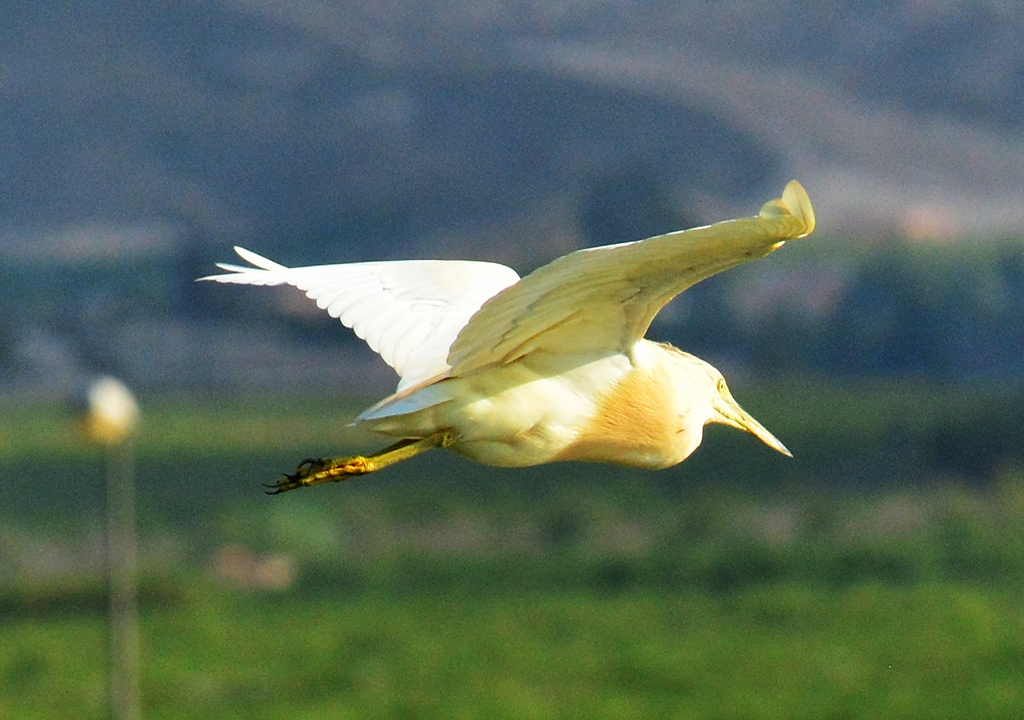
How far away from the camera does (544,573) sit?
27.2m

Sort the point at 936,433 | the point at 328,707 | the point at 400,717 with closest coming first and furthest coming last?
the point at 328,707
the point at 400,717
the point at 936,433

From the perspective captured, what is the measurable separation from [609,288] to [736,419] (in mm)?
859

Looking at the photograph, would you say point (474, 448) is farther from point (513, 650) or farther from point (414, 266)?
point (513, 650)

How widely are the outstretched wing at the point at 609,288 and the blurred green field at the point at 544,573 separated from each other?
62.5 ft

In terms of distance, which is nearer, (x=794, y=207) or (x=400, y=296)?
(x=794, y=207)

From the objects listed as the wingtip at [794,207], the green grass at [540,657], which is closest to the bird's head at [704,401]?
the wingtip at [794,207]

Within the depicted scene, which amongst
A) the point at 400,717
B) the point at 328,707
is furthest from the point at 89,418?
the point at 400,717

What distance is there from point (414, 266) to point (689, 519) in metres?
26.3

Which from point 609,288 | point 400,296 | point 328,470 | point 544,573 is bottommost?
point 328,470

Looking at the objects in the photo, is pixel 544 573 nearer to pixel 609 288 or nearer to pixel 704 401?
pixel 704 401

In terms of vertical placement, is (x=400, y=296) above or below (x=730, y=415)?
above

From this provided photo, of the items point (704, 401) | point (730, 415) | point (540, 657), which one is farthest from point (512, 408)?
point (540, 657)

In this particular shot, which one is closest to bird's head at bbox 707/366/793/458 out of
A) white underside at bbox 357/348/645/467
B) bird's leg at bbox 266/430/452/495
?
white underside at bbox 357/348/645/467

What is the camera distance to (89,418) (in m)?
10.4
